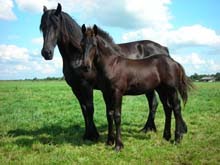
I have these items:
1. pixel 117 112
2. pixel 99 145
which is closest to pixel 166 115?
pixel 117 112

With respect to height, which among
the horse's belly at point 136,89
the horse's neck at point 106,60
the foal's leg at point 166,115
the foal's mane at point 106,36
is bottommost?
the foal's leg at point 166,115

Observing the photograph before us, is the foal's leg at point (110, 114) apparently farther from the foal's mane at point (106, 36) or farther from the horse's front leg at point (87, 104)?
the foal's mane at point (106, 36)

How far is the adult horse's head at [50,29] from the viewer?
22.2 feet

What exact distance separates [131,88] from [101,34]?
1403 millimetres

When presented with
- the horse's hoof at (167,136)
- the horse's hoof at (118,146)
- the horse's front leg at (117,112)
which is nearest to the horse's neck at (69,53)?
the horse's front leg at (117,112)

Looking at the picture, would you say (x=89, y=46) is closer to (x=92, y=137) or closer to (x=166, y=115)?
(x=92, y=137)

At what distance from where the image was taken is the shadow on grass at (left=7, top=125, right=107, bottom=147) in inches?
294

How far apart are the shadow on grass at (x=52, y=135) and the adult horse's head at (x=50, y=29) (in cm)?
211

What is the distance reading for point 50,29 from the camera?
6.99 m

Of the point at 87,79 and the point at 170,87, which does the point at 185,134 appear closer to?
the point at 170,87

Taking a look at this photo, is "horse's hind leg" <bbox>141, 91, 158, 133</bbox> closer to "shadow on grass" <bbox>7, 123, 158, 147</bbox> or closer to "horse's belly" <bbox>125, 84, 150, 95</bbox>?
"shadow on grass" <bbox>7, 123, 158, 147</bbox>

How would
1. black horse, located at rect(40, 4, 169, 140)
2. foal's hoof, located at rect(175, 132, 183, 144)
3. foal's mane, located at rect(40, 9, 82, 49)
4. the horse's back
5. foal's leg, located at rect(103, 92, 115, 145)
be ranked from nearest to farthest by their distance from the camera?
foal's leg, located at rect(103, 92, 115, 145), black horse, located at rect(40, 4, 169, 140), foal's mane, located at rect(40, 9, 82, 49), foal's hoof, located at rect(175, 132, 183, 144), the horse's back

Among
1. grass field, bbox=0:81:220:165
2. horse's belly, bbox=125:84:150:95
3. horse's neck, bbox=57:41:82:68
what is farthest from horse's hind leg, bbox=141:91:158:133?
horse's neck, bbox=57:41:82:68

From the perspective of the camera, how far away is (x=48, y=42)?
6.86 meters
